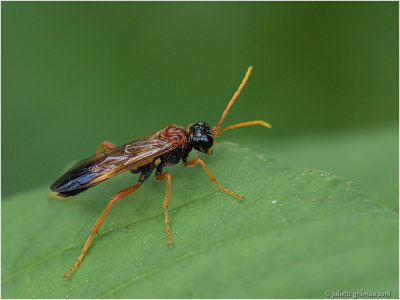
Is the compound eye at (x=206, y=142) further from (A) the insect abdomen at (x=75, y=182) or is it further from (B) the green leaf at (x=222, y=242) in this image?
(A) the insect abdomen at (x=75, y=182)

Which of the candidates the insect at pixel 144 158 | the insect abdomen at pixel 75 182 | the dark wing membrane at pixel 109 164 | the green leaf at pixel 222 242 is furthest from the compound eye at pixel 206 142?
the insect abdomen at pixel 75 182

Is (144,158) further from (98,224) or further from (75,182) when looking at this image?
(98,224)

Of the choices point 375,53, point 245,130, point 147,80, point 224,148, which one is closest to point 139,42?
point 147,80

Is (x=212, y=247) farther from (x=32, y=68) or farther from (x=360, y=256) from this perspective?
(x=32, y=68)

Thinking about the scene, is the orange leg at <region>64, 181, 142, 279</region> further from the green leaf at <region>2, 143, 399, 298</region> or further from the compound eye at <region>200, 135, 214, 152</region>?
the compound eye at <region>200, 135, 214, 152</region>

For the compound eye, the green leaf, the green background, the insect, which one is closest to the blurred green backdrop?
the green background
